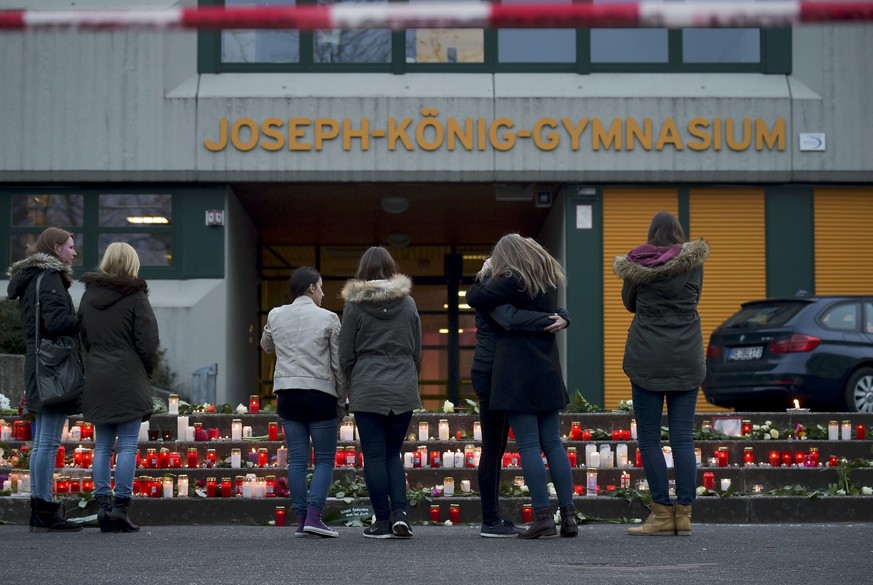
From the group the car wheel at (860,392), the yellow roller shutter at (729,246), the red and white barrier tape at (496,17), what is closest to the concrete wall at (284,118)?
the yellow roller shutter at (729,246)

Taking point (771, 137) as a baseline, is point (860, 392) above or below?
below

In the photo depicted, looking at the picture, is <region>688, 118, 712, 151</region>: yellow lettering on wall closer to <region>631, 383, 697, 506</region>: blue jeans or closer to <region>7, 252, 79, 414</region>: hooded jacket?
<region>631, 383, 697, 506</region>: blue jeans

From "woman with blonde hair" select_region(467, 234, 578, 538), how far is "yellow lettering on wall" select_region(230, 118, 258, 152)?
10.4m

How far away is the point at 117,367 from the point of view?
8.23 m

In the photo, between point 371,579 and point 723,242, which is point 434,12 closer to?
point 371,579

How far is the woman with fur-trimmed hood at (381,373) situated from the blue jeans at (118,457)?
56.1 inches

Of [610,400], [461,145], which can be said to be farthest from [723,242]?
[461,145]

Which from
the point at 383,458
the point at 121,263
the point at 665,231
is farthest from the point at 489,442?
the point at 121,263

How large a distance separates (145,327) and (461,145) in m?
9.88

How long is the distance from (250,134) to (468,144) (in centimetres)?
285

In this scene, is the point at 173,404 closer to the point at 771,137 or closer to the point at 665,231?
the point at 665,231

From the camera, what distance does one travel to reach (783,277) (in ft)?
60.0

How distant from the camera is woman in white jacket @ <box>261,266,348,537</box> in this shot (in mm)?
8055

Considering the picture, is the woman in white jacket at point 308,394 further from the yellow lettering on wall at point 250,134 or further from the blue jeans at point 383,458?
the yellow lettering on wall at point 250,134
